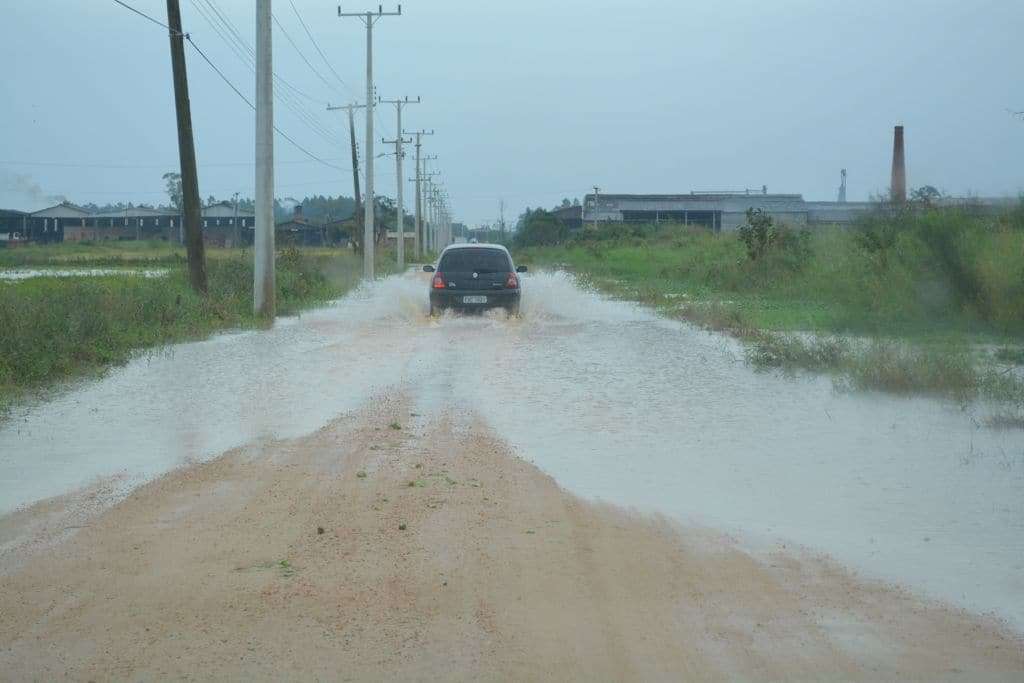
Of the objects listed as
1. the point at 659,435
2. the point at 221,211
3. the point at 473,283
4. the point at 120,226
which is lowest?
the point at 659,435

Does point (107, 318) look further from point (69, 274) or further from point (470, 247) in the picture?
point (69, 274)

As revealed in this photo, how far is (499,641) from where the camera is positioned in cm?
545

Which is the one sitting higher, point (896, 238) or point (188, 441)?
point (896, 238)

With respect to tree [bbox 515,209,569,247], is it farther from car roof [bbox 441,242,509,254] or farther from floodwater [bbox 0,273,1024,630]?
floodwater [bbox 0,273,1024,630]

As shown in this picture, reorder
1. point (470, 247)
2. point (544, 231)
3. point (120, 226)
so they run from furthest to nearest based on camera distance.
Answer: point (544, 231), point (120, 226), point (470, 247)

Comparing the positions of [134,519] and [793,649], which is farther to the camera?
[134,519]

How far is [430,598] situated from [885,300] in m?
17.5

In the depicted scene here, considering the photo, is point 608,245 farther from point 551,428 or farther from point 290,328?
point 551,428

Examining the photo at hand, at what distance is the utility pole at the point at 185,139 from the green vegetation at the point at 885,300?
1051 centimetres

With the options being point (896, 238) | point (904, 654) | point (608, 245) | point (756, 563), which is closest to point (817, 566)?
point (756, 563)

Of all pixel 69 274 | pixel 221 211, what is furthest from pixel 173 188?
pixel 69 274

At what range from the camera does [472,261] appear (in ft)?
78.7

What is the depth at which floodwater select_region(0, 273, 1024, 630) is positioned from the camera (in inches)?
306

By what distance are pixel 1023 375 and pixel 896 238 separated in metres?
12.4
